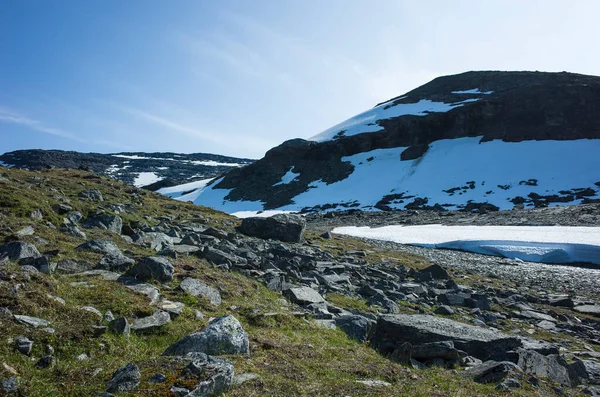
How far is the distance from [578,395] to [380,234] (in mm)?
41443

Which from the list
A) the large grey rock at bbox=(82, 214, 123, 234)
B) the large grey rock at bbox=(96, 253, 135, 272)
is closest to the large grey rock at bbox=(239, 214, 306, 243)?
the large grey rock at bbox=(82, 214, 123, 234)

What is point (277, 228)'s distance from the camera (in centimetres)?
2969

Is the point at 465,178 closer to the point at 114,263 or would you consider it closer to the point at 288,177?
the point at 288,177

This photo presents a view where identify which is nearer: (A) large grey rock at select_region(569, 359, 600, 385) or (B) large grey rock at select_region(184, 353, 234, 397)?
(B) large grey rock at select_region(184, 353, 234, 397)

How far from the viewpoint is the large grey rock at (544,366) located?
8414mm

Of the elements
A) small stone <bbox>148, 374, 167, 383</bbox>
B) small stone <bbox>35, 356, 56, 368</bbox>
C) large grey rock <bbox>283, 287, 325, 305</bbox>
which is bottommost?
large grey rock <bbox>283, 287, 325, 305</bbox>

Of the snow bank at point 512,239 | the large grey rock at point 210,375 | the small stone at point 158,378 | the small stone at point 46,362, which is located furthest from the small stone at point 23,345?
the snow bank at point 512,239

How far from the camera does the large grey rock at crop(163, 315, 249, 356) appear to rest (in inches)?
249

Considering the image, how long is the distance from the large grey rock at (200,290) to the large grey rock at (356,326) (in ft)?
10.5

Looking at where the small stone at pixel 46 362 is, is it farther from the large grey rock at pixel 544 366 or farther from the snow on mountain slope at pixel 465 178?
the snow on mountain slope at pixel 465 178

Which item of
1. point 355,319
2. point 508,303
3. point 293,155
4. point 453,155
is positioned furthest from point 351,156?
point 355,319

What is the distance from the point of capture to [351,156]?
11612 centimetres

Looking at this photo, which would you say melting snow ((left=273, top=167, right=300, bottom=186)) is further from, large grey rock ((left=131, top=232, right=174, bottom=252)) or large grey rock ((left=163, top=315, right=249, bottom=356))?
large grey rock ((left=163, top=315, right=249, bottom=356))

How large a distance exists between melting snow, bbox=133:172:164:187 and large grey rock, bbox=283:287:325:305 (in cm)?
17397
